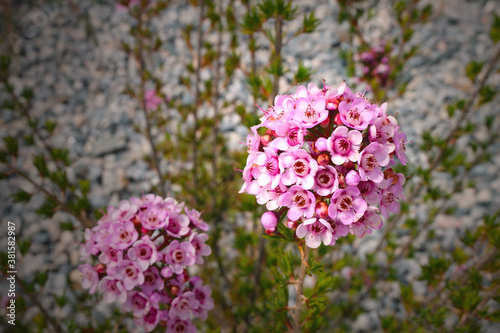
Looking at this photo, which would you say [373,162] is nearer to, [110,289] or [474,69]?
[110,289]

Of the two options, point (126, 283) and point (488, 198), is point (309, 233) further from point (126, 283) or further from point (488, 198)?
point (488, 198)

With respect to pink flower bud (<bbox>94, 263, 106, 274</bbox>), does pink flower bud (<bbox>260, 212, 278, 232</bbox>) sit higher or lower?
higher

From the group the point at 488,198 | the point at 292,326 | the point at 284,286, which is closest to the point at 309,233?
the point at 284,286

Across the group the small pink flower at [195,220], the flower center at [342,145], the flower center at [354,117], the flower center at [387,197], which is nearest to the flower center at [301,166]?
the flower center at [342,145]

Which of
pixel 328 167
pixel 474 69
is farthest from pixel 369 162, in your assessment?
pixel 474 69

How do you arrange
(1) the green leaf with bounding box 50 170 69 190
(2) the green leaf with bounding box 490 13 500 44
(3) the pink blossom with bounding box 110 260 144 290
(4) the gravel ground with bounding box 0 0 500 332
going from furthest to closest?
(4) the gravel ground with bounding box 0 0 500 332 → (2) the green leaf with bounding box 490 13 500 44 → (1) the green leaf with bounding box 50 170 69 190 → (3) the pink blossom with bounding box 110 260 144 290

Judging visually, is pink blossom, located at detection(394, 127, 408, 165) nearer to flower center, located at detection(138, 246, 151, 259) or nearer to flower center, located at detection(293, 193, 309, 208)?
flower center, located at detection(293, 193, 309, 208)

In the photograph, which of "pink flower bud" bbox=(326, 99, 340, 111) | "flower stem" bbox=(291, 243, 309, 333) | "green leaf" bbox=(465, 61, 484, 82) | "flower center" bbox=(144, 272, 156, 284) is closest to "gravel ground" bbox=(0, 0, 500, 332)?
"green leaf" bbox=(465, 61, 484, 82)
